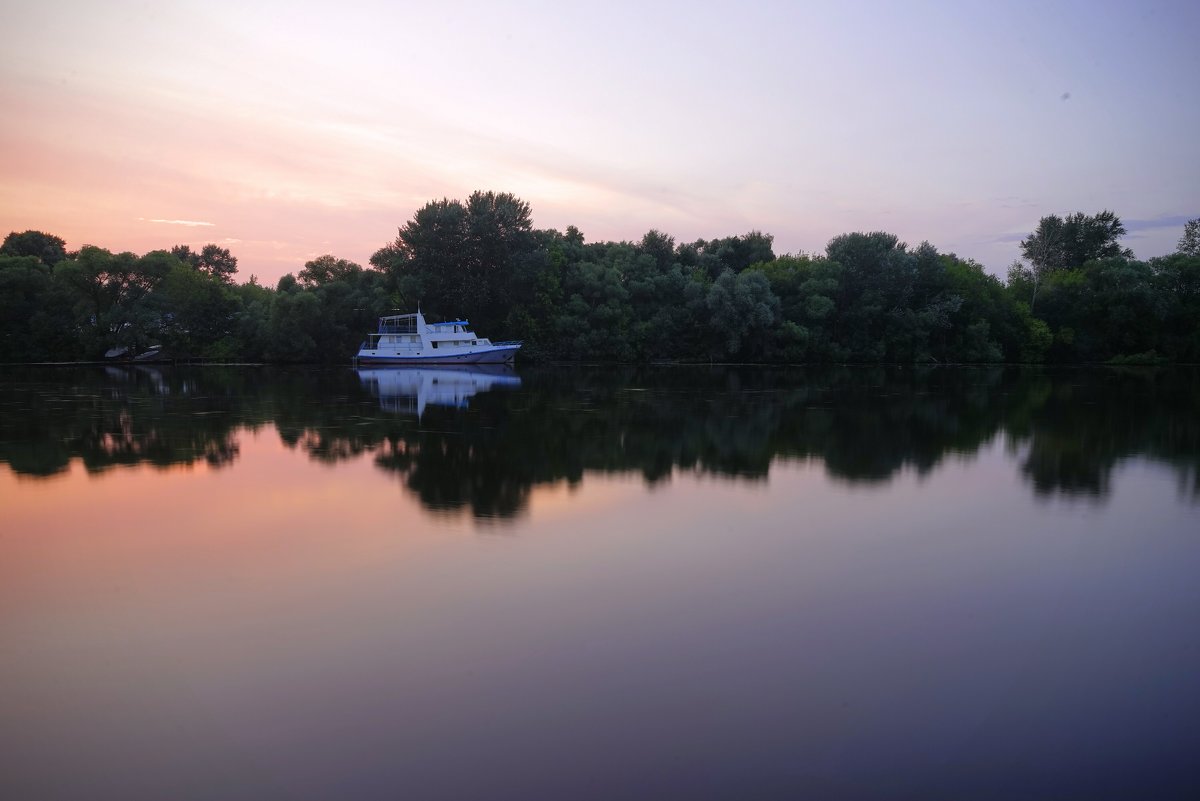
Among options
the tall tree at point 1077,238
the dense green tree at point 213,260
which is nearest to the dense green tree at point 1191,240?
the tall tree at point 1077,238

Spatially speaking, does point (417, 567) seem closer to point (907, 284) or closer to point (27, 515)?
point (27, 515)

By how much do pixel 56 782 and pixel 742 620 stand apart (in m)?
4.60

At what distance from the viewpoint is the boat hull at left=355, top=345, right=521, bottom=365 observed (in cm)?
5025

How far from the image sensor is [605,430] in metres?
17.5

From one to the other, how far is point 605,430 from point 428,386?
53.3ft

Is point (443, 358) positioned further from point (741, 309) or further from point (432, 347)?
point (741, 309)

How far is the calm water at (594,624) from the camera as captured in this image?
14.3ft

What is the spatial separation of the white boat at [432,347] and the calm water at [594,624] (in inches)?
1416

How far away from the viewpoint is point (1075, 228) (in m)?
78.5

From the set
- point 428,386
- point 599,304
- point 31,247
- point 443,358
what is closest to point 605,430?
point 428,386

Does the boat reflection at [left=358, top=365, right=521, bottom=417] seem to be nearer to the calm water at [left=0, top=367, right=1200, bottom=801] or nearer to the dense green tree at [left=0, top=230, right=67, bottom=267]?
the calm water at [left=0, top=367, right=1200, bottom=801]

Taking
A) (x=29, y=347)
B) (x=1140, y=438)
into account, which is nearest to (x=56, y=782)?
(x=1140, y=438)

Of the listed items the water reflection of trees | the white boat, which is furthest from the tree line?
the water reflection of trees

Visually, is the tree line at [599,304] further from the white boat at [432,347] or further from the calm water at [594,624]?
the calm water at [594,624]
